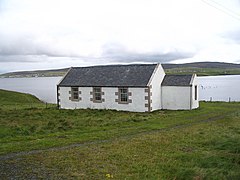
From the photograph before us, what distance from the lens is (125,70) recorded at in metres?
30.4

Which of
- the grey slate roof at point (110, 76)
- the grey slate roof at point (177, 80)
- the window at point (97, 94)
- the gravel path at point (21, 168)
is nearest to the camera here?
the gravel path at point (21, 168)

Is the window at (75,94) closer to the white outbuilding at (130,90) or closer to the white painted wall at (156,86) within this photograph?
the white outbuilding at (130,90)

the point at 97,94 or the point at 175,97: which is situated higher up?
the point at 97,94

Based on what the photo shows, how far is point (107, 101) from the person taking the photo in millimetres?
29203

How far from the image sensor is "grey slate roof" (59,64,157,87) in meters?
28.2

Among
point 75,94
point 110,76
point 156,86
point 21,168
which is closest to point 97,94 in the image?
point 110,76

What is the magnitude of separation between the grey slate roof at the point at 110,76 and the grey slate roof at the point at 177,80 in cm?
210

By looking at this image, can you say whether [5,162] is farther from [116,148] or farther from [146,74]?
[146,74]

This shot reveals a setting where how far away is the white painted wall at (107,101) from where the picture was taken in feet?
89.6

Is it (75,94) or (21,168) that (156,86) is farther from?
(21,168)

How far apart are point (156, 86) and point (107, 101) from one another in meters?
5.20

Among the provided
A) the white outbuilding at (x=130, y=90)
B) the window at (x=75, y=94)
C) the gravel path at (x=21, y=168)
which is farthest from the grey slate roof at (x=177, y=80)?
the gravel path at (x=21, y=168)

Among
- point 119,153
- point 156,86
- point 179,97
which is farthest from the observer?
point 179,97

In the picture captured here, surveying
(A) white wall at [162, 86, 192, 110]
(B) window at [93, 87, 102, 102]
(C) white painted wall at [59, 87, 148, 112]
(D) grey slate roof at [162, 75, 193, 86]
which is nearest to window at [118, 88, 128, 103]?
(C) white painted wall at [59, 87, 148, 112]
